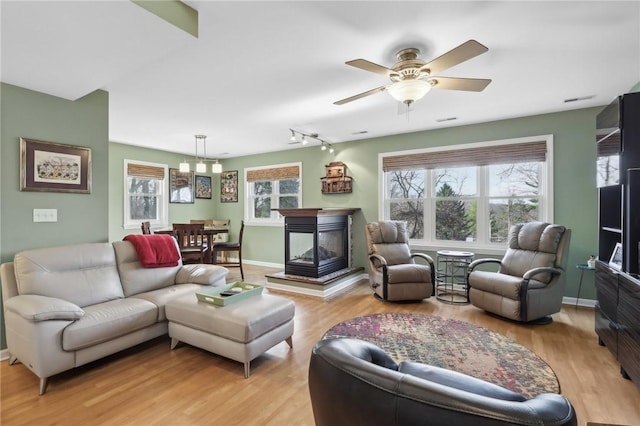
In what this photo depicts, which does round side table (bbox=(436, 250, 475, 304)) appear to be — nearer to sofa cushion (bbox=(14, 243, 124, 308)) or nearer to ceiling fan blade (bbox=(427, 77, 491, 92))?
ceiling fan blade (bbox=(427, 77, 491, 92))

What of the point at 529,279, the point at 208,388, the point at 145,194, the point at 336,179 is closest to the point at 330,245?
→ the point at 336,179

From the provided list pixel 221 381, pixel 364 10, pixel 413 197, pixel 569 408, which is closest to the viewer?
pixel 569 408

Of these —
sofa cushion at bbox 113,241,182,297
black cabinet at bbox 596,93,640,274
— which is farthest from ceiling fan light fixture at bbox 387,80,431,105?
sofa cushion at bbox 113,241,182,297

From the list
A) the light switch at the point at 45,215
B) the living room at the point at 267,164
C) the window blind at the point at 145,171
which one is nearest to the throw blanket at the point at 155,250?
the living room at the point at 267,164

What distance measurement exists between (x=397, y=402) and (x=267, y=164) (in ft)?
20.3

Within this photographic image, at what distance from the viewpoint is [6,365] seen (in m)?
2.45

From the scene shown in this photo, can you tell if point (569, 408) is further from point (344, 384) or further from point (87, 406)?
point (87, 406)

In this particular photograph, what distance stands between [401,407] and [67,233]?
11.5ft

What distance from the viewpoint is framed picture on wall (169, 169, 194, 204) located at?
6.41 meters

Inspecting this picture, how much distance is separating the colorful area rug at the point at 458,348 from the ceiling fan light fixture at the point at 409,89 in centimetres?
183

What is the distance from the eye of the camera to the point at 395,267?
4.05 metres

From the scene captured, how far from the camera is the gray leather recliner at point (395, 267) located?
395 cm

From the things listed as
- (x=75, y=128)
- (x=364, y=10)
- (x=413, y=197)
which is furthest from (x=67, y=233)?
(x=413, y=197)

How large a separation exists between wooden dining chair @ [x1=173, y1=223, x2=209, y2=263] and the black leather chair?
4.27 meters
